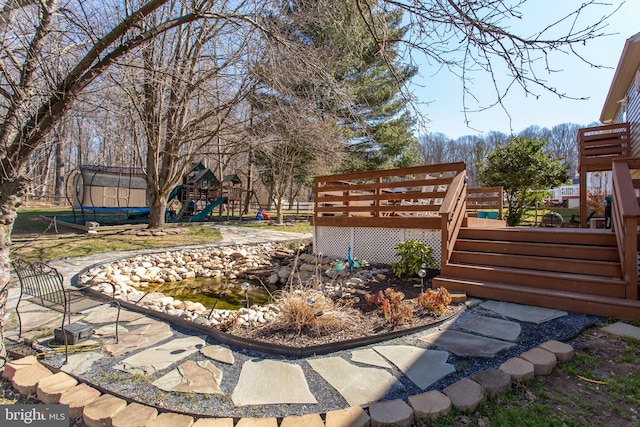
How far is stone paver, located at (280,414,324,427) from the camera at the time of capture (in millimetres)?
1589

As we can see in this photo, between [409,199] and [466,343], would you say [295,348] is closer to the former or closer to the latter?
[466,343]

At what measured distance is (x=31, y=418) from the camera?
71.2 inches

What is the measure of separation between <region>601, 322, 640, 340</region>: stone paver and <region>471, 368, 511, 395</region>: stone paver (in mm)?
1451

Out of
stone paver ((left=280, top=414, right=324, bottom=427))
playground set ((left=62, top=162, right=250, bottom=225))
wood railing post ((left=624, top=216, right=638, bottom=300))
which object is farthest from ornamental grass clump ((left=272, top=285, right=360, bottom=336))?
playground set ((left=62, top=162, right=250, bottom=225))

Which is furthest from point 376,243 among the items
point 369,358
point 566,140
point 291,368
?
point 566,140

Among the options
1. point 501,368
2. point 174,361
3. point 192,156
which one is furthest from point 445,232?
point 192,156

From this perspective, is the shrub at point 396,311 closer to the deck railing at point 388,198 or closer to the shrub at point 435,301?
the shrub at point 435,301

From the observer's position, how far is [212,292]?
548cm

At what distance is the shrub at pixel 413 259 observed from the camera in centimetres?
457

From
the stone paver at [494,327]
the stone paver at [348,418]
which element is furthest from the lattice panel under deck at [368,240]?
the stone paver at [348,418]

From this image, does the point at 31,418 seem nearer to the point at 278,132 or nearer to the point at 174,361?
the point at 174,361

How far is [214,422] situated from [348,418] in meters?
0.68

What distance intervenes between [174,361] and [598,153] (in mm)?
9820

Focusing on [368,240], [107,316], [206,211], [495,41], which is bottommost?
[107,316]
